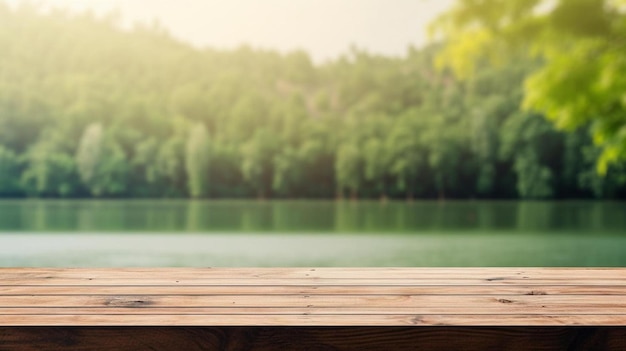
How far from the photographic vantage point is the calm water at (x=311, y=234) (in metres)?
12.2

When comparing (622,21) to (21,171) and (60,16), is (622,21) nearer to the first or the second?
(21,171)

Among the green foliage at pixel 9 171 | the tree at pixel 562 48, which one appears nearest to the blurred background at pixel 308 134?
the tree at pixel 562 48

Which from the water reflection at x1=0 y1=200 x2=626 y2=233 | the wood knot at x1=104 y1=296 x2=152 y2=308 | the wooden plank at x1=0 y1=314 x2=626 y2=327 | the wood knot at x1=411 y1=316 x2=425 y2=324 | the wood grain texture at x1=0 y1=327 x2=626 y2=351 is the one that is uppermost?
the wooden plank at x1=0 y1=314 x2=626 y2=327

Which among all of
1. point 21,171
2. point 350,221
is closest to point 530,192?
point 350,221

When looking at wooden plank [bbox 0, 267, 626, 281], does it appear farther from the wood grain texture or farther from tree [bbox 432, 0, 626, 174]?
tree [bbox 432, 0, 626, 174]

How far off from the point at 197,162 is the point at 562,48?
2470cm

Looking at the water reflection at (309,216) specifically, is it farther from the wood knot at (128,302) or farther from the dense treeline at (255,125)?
the wood knot at (128,302)

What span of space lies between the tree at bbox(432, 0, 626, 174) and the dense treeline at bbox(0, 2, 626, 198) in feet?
67.7

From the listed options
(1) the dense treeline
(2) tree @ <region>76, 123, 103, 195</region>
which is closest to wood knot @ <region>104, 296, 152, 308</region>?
(1) the dense treeline

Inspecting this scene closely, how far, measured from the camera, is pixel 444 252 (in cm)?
1294

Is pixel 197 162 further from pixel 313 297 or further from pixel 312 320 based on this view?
pixel 312 320

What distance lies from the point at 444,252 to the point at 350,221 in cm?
827

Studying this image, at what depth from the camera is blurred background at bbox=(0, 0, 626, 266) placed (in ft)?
25.1

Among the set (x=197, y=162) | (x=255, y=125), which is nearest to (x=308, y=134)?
(x=255, y=125)
